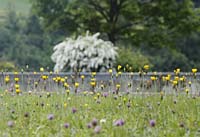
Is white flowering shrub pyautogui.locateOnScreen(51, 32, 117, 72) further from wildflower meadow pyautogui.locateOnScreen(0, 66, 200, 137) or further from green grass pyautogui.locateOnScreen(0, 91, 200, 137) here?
green grass pyautogui.locateOnScreen(0, 91, 200, 137)

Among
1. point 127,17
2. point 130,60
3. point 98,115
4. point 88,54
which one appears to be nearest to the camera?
point 98,115

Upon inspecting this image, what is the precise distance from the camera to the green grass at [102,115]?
5422mm

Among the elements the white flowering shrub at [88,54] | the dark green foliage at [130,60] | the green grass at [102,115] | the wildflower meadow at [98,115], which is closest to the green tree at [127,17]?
the dark green foliage at [130,60]

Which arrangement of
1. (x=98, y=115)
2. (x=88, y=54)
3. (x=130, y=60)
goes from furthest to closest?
(x=130, y=60) < (x=88, y=54) < (x=98, y=115)

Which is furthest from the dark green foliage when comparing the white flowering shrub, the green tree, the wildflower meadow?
the wildflower meadow

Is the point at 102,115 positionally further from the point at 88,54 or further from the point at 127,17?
the point at 127,17

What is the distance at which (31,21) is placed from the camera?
42.8m

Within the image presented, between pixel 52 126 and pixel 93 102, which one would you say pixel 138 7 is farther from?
pixel 52 126

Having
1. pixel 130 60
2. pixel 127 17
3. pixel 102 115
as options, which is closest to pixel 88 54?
pixel 130 60

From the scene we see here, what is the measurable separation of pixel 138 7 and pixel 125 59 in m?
5.30

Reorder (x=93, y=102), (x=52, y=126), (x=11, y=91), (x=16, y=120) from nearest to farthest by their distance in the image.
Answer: (x=52, y=126) → (x=16, y=120) → (x=93, y=102) → (x=11, y=91)

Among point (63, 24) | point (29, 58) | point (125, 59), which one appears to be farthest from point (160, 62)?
point (125, 59)

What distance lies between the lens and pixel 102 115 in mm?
6598

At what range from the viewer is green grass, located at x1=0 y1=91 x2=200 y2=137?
5.42 meters
